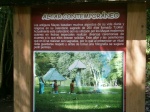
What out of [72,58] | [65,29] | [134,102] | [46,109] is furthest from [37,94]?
[134,102]

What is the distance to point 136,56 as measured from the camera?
4051 millimetres

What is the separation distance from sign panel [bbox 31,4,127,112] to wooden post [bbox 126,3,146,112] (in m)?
0.08

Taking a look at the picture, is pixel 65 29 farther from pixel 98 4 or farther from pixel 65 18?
pixel 98 4

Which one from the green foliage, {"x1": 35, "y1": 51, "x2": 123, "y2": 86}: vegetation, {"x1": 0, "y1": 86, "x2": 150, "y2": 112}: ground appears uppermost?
{"x1": 35, "y1": 51, "x2": 123, "y2": 86}: vegetation

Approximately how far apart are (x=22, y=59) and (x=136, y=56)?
145 centimetres

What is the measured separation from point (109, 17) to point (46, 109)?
143 cm

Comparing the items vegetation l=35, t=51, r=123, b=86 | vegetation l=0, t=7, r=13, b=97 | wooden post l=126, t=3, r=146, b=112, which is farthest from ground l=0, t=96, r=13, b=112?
wooden post l=126, t=3, r=146, b=112

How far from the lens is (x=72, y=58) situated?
4207mm

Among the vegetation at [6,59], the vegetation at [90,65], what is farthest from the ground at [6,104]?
the vegetation at [90,65]

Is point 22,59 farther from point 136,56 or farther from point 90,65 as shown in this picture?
point 136,56

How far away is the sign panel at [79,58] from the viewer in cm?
412

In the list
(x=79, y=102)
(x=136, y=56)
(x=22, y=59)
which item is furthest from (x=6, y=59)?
(x=136, y=56)

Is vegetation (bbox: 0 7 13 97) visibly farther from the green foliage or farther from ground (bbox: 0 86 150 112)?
the green foliage

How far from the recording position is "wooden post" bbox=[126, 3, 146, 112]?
4.04 m
